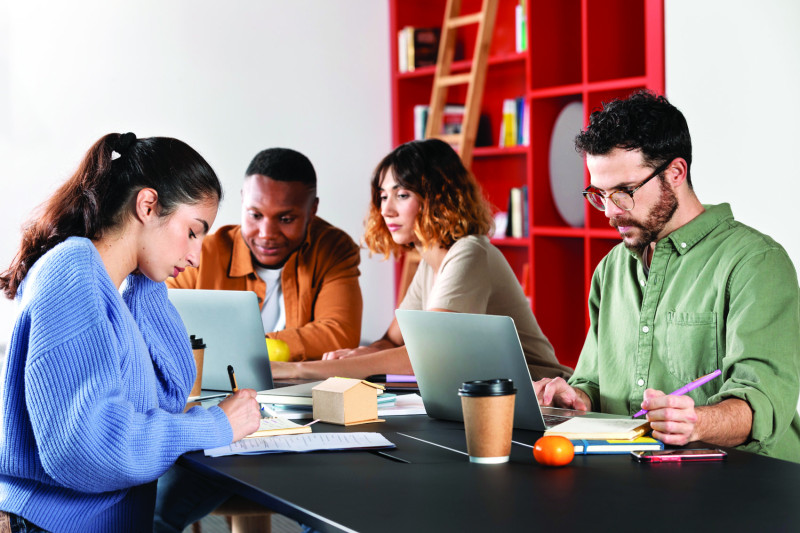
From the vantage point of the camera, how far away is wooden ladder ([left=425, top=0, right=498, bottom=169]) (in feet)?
14.6

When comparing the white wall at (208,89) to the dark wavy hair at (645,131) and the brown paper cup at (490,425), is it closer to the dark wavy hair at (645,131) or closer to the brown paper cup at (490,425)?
the dark wavy hair at (645,131)

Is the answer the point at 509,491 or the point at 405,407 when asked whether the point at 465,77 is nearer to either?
the point at 405,407

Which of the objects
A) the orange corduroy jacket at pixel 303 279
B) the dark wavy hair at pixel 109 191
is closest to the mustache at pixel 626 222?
the dark wavy hair at pixel 109 191

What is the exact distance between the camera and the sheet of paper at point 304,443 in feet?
4.57

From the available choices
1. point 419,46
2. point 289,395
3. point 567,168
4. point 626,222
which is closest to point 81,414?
point 289,395

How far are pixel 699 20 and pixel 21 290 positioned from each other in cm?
271

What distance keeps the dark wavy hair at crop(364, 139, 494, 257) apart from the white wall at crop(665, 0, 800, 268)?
110 centimetres

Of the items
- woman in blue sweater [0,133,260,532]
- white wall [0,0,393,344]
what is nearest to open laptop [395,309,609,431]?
woman in blue sweater [0,133,260,532]

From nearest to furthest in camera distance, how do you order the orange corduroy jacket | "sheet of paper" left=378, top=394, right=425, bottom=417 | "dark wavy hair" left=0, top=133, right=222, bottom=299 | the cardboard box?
"dark wavy hair" left=0, top=133, right=222, bottom=299 → the cardboard box → "sheet of paper" left=378, top=394, right=425, bottom=417 → the orange corduroy jacket

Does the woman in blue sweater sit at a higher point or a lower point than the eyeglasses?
lower

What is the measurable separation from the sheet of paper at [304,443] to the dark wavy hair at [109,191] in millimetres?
435

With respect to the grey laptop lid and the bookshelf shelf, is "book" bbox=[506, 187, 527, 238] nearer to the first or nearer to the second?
the bookshelf shelf

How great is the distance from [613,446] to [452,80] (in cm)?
356

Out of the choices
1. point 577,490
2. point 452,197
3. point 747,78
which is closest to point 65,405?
point 577,490
